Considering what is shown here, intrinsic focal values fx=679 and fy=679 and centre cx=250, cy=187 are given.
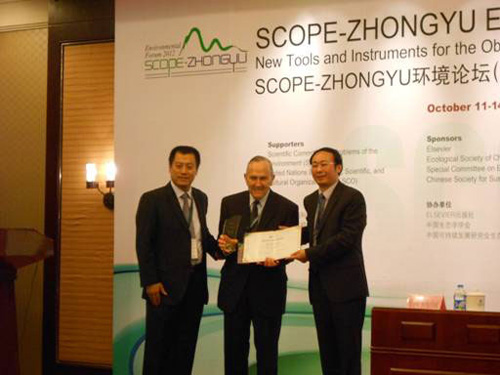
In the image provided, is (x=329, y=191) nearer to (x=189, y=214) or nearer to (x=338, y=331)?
(x=338, y=331)

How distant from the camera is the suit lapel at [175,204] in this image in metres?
4.73

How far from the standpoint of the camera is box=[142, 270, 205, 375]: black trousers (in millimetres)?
4734

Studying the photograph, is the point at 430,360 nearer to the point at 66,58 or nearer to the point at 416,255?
the point at 416,255

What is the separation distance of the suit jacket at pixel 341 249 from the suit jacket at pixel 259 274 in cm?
26

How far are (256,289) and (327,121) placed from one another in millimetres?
1247

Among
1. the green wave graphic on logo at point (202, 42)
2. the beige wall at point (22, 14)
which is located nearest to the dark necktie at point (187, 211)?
the green wave graphic on logo at point (202, 42)

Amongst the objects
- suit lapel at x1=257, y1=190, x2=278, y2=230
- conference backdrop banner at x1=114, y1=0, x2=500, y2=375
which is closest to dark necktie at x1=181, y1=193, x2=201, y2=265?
conference backdrop banner at x1=114, y1=0, x2=500, y2=375

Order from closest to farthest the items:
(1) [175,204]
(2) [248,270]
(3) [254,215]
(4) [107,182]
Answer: (2) [248,270] < (3) [254,215] < (1) [175,204] < (4) [107,182]

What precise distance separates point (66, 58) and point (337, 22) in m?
2.50

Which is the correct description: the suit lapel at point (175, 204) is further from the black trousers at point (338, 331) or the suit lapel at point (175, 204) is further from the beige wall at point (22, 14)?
the beige wall at point (22, 14)

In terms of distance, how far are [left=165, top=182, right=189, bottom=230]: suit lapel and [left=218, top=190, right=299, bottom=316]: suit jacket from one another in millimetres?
268

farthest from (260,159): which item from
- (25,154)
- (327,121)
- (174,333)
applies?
(25,154)

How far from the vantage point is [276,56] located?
4.81 m

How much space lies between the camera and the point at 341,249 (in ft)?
14.0
